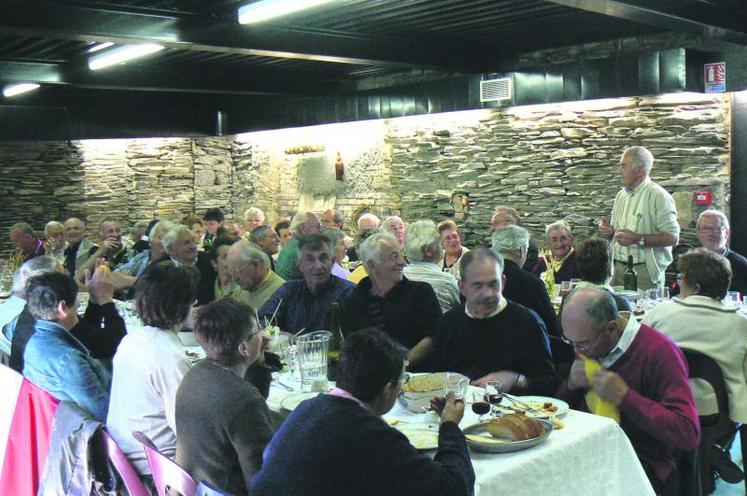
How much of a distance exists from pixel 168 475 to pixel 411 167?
824 centimetres

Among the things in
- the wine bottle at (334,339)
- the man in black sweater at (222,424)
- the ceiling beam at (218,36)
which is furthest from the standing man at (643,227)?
the man in black sweater at (222,424)

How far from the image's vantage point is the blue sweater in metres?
1.79

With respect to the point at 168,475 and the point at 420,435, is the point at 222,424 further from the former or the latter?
the point at 420,435

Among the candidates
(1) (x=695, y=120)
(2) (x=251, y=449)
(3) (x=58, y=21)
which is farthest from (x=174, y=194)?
(2) (x=251, y=449)

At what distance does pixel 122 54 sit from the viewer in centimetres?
796

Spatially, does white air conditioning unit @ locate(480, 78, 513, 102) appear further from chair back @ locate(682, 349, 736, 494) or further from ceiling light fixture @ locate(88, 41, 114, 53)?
chair back @ locate(682, 349, 736, 494)

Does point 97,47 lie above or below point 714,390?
above

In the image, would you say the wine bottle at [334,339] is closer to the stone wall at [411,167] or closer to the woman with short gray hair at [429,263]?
the woman with short gray hair at [429,263]

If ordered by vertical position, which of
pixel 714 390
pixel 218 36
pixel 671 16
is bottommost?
pixel 714 390

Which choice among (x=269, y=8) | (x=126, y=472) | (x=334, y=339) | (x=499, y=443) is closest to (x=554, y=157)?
(x=269, y=8)

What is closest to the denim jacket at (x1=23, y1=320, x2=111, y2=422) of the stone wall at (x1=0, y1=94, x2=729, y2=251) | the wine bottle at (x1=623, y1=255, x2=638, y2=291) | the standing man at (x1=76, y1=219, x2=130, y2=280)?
the standing man at (x1=76, y1=219, x2=130, y2=280)

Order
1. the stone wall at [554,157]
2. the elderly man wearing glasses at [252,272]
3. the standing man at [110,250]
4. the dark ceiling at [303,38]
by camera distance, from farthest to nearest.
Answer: the stone wall at [554,157] → the standing man at [110,250] → the dark ceiling at [303,38] → the elderly man wearing glasses at [252,272]

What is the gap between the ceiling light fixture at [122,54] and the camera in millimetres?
7762

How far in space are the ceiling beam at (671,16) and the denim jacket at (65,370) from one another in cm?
372
